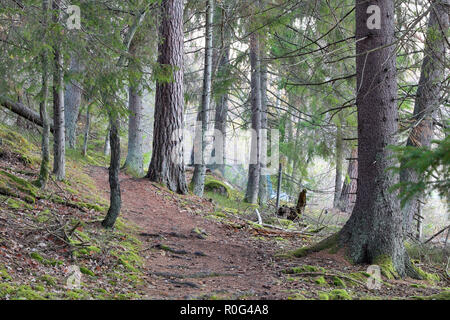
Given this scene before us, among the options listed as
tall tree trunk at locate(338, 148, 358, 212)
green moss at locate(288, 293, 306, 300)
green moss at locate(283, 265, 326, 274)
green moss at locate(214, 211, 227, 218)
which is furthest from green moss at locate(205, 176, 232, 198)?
green moss at locate(288, 293, 306, 300)

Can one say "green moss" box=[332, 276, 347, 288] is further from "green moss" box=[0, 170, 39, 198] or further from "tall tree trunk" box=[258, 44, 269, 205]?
"tall tree trunk" box=[258, 44, 269, 205]

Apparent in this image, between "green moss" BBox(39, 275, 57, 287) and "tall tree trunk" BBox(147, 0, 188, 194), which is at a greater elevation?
"tall tree trunk" BBox(147, 0, 188, 194)

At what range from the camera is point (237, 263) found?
7172mm

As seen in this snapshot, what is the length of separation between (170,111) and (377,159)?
6.87 metres

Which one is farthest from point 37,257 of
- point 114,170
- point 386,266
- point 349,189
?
point 349,189

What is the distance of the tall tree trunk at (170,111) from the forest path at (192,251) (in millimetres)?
589

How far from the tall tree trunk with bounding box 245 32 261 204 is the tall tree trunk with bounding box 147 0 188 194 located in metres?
2.36

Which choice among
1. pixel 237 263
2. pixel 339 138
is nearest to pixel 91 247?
pixel 237 263

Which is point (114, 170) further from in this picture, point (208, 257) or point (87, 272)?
point (208, 257)

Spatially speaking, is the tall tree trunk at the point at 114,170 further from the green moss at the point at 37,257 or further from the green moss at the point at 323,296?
the green moss at the point at 323,296

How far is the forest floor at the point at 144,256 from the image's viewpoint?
5086 mm

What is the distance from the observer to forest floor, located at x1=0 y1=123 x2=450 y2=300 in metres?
5.09
